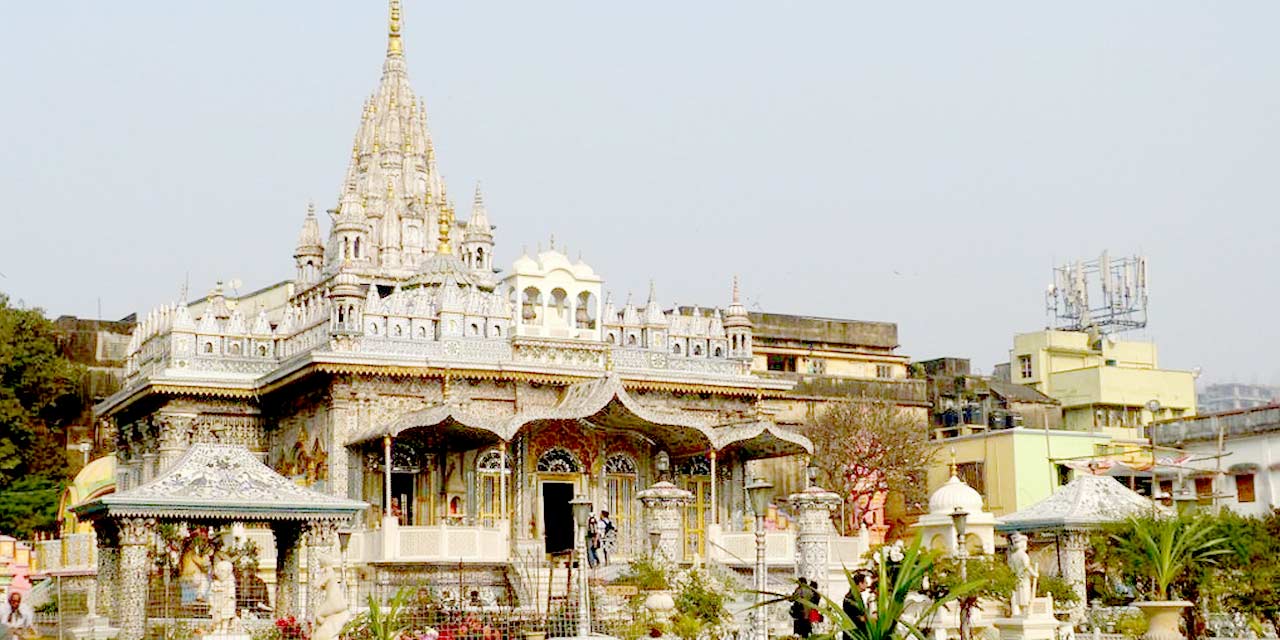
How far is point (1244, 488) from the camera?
43.5 meters

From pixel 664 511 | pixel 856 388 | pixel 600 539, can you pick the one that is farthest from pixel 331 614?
pixel 856 388

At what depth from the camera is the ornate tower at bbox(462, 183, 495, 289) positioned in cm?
4012

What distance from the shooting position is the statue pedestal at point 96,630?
25398 mm

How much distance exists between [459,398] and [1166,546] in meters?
16.3

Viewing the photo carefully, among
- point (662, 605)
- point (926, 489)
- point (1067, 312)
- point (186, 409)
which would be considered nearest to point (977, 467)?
point (926, 489)

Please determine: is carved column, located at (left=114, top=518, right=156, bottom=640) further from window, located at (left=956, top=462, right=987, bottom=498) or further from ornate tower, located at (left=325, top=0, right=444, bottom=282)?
window, located at (left=956, top=462, right=987, bottom=498)

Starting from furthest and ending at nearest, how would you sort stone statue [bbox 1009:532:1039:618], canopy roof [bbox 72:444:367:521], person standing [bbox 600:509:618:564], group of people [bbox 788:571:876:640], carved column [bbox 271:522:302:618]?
person standing [bbox 600:509:618:564]
stone statue [bbox 1009:532:1039:618]
carved column [bbox 271:522:302:618]
canopy roof [bbox 72:444:367:521]
group of people [bbox 788:571:876:640]

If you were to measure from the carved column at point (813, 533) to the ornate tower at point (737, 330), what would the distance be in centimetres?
1028

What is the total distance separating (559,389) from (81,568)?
10118 millimetres

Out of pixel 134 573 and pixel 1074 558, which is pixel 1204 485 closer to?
pixel 1074 558

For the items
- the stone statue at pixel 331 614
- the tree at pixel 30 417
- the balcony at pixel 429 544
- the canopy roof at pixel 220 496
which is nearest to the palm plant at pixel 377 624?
the stone statue at pixel 331 614

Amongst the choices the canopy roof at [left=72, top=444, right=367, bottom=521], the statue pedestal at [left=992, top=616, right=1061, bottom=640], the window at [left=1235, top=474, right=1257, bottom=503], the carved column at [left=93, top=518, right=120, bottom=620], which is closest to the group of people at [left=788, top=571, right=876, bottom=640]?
the statue pedestal at [left=992, top=616, right=1061, bottom=640]

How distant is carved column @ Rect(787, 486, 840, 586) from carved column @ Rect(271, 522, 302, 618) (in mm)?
7882

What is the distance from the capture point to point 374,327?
35.0 meters
